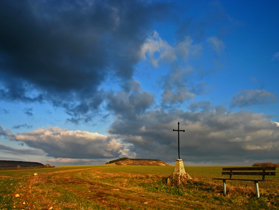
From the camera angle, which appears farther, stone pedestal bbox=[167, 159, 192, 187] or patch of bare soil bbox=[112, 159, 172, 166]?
patch of bare soil bbox=[112, 159, 172, 166]

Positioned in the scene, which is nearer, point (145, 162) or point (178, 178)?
point (178, 178)

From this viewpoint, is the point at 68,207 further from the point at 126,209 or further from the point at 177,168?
the point at 177,168

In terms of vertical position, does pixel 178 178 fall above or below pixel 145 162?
above

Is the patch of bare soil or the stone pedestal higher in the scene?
the stone pedestal

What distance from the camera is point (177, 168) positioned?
1947 cm

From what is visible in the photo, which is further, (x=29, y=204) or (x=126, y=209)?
(x=29, y=204)

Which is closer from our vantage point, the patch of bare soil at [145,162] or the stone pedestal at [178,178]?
the stone pedestal at [178,178]

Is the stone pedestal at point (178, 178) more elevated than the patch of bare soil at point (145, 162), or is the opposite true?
the stone pedestal at point (178, 178)

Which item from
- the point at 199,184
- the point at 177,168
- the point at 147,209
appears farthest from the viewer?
the point at 177,168

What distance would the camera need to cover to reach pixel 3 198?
12.1m

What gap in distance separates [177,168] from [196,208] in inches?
365

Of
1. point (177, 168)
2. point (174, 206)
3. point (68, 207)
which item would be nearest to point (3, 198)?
point (68, 207)

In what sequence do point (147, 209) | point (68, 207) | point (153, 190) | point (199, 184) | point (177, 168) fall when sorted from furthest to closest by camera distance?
point (177, 168) < point (199, 184) < point (153, 190) < point (68, 207) < point (147, 209)

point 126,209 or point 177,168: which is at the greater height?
point 177,168
